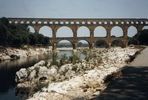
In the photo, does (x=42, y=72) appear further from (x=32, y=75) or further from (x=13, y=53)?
(x=13, y=53)

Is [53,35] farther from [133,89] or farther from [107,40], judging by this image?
[133,89]

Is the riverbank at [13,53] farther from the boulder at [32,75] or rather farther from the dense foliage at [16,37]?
the boulder at [32,75]

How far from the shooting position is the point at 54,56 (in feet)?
99.7

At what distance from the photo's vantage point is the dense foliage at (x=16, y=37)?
83.2 metres

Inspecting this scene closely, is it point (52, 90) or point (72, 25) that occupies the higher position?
point (72, 25)

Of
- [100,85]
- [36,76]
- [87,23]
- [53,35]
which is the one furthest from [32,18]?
[100,85]

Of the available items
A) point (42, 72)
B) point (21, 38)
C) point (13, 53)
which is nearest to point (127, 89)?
point (42, 72)

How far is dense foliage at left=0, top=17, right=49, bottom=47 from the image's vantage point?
83.2 m

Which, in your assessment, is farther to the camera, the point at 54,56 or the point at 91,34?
the point at 91,34

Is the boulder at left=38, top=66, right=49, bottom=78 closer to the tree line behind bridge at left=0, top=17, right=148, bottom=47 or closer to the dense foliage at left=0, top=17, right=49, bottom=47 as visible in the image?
the tree line behind bridge at left=0, top=17, right=148, bottom=47

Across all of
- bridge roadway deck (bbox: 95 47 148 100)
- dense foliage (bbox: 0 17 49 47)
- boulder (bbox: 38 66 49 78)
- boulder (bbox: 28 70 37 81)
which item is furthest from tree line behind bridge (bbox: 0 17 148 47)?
bridge roadway deck (bbox: 95 47 148 100)

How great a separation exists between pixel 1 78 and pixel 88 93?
25.5m

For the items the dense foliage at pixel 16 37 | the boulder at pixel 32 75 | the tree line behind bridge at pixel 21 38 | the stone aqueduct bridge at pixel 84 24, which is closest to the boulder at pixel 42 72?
the boulder at pixel 32 75

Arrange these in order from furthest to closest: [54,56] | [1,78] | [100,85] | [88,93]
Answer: [1,78], [54,56], [100,85], [88,93]
